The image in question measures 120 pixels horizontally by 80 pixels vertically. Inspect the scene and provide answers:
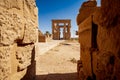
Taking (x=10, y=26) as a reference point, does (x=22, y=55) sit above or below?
below

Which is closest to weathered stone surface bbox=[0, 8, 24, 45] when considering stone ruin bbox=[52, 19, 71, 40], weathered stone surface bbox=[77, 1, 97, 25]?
weathered stone surface bbox=[77, 1, 97, 25]

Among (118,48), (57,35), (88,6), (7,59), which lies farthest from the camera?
(57,35)

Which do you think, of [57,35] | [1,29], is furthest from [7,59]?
[57,35]

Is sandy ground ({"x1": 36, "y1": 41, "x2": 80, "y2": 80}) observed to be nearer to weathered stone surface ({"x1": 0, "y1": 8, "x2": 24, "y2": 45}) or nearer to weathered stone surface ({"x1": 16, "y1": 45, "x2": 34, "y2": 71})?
weathered stone surface ({"x1": 16, "y1": 45, "x2": 34, "y2": 71})

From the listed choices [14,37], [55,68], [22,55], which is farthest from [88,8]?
[55,68]

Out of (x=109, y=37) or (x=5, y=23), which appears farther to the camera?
(x=5, y=23)

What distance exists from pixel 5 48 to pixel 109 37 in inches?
54.4

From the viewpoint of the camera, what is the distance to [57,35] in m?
36.3

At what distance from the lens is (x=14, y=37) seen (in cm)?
251

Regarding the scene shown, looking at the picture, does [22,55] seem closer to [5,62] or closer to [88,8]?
[5,62]

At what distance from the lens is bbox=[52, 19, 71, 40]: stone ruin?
35466 mm

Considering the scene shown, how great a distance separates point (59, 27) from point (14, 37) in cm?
3426

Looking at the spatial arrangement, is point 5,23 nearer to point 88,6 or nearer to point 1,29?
point 1,29

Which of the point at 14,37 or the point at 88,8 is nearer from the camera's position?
the point at 14,37
